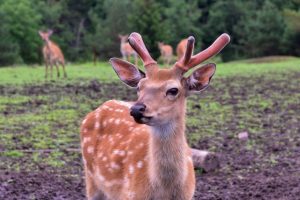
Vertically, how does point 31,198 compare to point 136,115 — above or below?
below

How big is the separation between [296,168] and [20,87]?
10.0 metres

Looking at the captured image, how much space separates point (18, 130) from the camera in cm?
1057

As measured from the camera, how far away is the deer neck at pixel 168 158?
15.1 feet

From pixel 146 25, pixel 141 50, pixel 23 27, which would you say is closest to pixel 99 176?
pixel 141 50

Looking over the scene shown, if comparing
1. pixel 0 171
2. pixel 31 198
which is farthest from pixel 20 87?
pixel 31 198

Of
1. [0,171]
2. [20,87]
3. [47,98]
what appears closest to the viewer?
[0,171]

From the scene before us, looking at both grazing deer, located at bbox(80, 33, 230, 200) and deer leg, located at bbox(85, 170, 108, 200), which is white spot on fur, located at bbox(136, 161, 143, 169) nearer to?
grazing deer, located at bbox(80, 33, 230, 200)

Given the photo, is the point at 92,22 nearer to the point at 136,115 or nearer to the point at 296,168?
the point at 296,168

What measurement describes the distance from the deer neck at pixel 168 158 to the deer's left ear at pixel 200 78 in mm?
212

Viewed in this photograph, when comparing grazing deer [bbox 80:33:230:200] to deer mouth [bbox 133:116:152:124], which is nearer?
deer mouth [bbox 133:116:152:124]

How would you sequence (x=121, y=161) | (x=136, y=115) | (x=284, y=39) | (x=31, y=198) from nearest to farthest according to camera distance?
(x=136, y=115), (x=121, y=161), (x=31, y=198), (x=284, y=39)

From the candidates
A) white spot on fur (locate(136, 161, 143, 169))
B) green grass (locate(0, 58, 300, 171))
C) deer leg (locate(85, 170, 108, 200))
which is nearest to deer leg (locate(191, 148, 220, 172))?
green grass (locate(0, 58, 300, 171))

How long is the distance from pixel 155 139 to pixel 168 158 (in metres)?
0.14

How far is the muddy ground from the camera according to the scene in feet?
22.9
